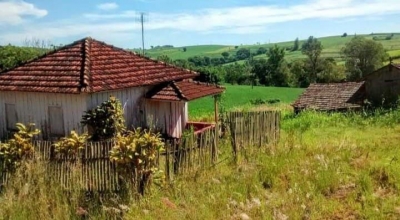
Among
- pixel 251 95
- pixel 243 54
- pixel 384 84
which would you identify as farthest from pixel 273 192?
pixel 243 54

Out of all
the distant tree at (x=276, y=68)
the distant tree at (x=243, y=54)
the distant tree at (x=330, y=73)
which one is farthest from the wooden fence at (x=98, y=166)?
the distant tree at (x=243, y=54)

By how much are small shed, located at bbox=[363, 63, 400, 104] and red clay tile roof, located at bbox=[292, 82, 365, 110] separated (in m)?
0.64

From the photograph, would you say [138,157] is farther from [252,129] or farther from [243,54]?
[243,54]

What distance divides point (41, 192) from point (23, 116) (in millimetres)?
8654

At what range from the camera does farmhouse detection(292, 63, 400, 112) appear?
31.5 m

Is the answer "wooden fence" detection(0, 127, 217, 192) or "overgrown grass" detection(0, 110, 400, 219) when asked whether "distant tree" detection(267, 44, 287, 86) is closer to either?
"overgrown grass" detection(0, 110, 400, 219)

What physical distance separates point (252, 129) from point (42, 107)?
294 inches

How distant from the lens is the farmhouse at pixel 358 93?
3155 centimetres

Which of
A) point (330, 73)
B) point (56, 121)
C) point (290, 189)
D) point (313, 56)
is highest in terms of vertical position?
point (313, 56)

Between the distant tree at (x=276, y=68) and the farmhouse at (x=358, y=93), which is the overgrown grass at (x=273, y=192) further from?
the distant tree at (x=276, y=68)

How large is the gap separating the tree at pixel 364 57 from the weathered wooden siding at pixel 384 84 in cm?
4428

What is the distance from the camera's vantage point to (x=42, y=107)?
14.6 meters

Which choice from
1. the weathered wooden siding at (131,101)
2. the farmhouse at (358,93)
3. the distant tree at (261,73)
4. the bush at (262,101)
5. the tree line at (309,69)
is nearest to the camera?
the weathered wooden siding at (131,101)

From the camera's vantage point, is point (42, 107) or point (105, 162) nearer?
point (105, 162)
